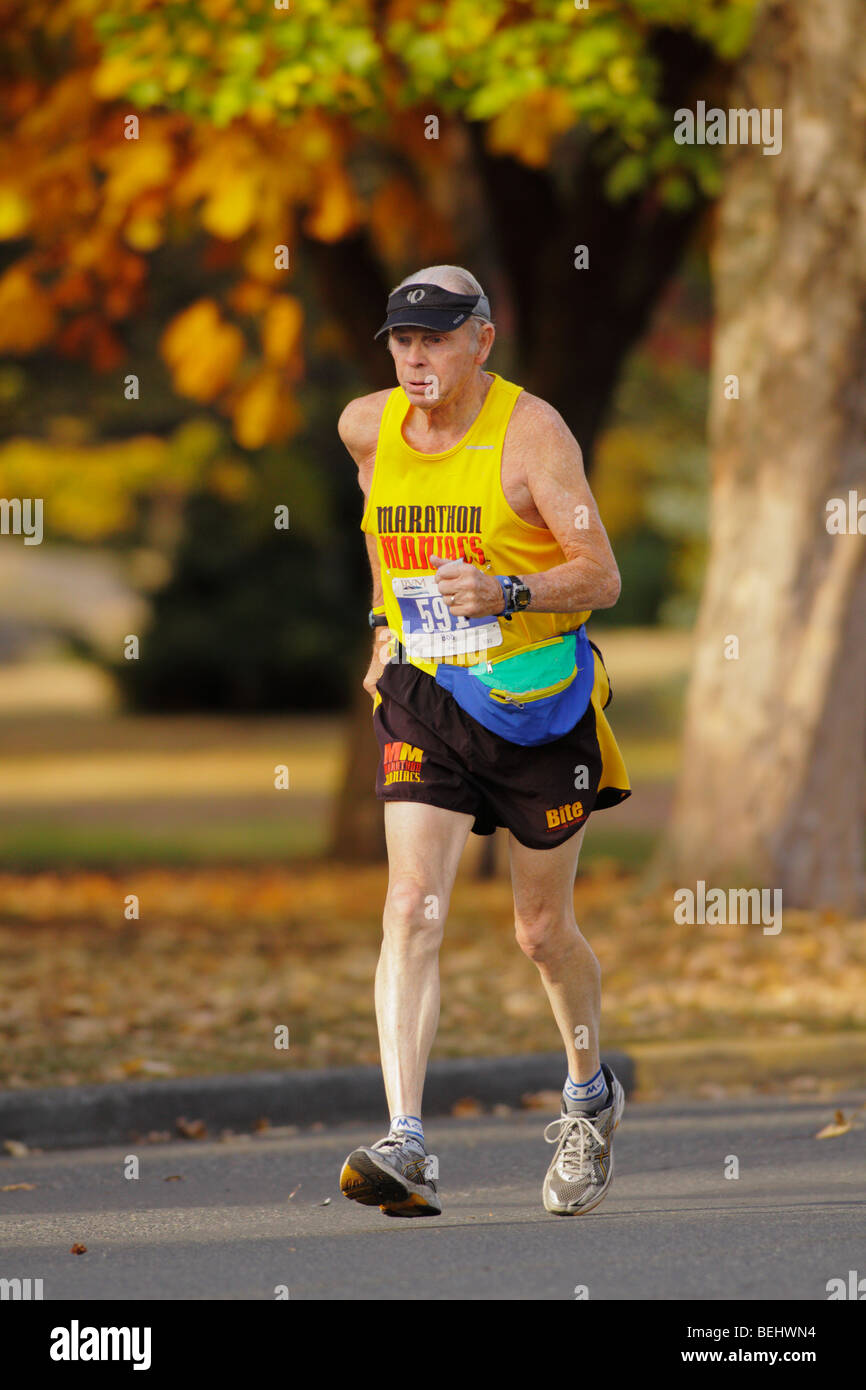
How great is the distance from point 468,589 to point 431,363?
632 millimetres

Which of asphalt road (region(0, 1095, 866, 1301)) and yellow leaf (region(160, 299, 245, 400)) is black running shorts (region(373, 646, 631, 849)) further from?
yellow leaf (region(160, 299, 245, 400))

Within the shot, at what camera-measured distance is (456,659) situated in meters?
5.35

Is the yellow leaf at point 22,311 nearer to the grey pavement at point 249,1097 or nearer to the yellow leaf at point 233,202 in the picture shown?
the yellow leaf at point 233,202

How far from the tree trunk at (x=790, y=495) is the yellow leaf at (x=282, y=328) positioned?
3236 mm

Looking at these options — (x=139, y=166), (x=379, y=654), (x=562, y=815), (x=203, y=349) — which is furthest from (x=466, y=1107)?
(x=203, y=349)

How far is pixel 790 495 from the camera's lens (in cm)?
1067

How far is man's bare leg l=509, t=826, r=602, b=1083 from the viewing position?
5.48 metres

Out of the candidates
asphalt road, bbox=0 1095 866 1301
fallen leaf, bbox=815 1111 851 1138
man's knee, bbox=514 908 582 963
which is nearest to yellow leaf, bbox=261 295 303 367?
asphalt road, bbox=0 1095 866 1301

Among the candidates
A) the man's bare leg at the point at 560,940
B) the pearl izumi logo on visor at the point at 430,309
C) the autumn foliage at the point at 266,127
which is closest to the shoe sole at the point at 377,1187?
the man's bare leg at the point at 560,940

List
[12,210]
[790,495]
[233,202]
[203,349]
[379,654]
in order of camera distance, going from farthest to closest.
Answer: [203,349], [12,210], [233,202], [790,495], [379,654]

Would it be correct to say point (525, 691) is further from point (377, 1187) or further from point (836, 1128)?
point (836, 1128)

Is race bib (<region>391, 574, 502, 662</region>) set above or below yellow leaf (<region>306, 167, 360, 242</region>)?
below
